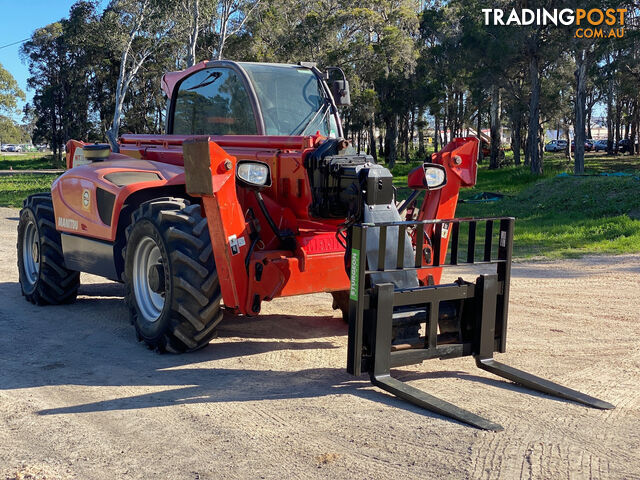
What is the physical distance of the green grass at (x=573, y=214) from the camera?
14.0 metres

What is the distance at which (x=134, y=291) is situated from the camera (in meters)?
6.81

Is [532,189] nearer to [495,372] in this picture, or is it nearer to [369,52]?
[495,372]

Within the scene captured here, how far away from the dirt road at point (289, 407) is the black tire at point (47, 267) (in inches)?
21.9

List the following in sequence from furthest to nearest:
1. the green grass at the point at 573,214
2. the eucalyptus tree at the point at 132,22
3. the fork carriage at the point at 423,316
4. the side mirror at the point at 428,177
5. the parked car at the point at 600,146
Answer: the parked car at the point at 600,146 < the eucalyptus tree at the point at 132,22 < the green grass at the point at 573,214 < the side mirror at the point at 428,177 < the fork carriage at the point at 423,316

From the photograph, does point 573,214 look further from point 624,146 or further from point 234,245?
point 624,146

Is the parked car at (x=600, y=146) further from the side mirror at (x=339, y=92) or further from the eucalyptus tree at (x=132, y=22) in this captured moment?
the side mirror at (x=339, y=92)

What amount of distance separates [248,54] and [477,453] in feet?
138

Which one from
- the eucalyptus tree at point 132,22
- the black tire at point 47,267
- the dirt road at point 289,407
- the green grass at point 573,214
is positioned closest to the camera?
the dirt road at point 289,407

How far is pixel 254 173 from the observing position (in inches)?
238

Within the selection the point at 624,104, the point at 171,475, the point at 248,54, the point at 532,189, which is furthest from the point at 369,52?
the point at 171,475

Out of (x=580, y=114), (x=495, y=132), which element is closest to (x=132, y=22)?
(x=495, y=132)

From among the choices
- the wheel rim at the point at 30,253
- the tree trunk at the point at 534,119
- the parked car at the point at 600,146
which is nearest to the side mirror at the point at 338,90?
the wheel rim at the point at 30,253

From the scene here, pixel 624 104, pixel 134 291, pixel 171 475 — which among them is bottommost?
pixel 171 475

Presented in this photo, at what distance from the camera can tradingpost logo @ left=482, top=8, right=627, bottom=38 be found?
1337 inches
